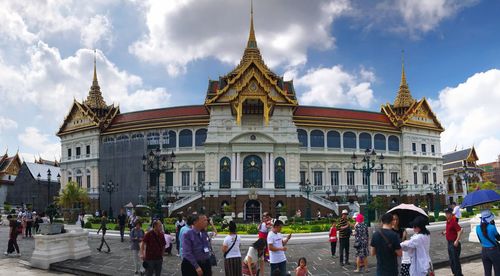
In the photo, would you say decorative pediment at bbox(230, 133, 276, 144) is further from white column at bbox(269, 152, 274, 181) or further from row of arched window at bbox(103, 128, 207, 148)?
row of arched window at bbox(103, 128, 207, 148)

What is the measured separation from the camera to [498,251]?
9180 mm

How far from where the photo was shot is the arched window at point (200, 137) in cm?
4866

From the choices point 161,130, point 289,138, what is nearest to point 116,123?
point 161,130

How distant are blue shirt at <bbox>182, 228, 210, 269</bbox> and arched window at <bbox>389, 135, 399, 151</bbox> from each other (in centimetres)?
5069

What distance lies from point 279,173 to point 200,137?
10353 millimetres

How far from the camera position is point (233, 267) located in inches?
360

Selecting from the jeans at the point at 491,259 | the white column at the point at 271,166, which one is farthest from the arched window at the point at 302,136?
the jeans at the point at 491,259

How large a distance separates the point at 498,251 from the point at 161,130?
4395 centimetres

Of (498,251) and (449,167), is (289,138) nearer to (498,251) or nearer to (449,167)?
(498,251)

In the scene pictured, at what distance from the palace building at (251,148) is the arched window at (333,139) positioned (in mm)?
123

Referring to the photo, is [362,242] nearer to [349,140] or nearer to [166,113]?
[349,140]

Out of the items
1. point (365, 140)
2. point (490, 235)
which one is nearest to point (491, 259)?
point (490, 235)

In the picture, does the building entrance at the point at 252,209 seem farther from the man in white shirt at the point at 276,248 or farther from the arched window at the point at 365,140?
the man in white shirt at the point at 276,248

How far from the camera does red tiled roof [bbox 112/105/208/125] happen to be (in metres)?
50.6
